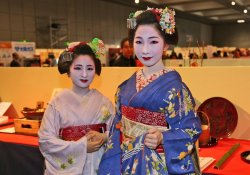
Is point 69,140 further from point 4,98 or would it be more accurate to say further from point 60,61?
point 4,98

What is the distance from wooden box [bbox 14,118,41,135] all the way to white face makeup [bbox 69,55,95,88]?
0.77 m

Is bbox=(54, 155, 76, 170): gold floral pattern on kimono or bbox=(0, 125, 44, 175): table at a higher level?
bbox=(54, 155, 76, 170): gold floral pattern on kimono

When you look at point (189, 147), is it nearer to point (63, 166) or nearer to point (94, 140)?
point (94, 140)

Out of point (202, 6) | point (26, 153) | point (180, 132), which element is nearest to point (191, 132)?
point (180, 132)

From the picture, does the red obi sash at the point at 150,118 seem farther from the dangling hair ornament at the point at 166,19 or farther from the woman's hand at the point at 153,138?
the dangling hair ornament at the point at 166,19

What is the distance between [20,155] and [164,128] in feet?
3.74

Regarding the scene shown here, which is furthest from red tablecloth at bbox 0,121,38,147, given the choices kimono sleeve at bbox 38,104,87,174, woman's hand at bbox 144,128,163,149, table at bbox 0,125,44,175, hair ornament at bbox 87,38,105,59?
woman's hand at bbox 144,128,163,149

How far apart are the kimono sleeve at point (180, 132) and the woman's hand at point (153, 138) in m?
0.02

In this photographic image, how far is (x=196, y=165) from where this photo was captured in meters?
1.07

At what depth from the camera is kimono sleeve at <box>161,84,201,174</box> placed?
3.27 feet

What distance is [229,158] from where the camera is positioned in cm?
142

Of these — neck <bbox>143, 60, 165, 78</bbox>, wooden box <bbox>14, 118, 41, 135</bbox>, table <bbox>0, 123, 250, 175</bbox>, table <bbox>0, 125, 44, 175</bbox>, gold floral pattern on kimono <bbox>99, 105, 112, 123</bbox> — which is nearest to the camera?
neck <bbox>143, 60, 165, 78</bbox>

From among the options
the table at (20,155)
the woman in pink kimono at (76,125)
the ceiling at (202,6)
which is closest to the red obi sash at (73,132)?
the woman in pink kimono at (76,125)

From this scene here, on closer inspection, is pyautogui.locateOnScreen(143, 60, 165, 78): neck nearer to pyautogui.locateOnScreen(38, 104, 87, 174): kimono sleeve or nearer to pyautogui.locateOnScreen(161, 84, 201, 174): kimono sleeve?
pyautogui.locateOnScreen(161, 84, 201, 174): kimono sleeve
